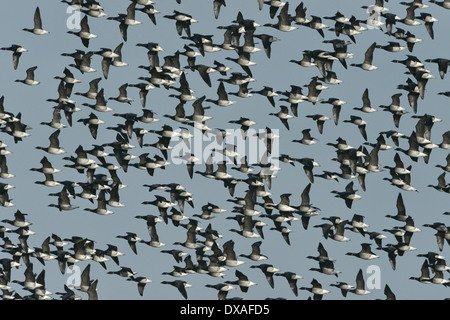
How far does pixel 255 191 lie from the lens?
3757 inches

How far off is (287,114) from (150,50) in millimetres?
9055

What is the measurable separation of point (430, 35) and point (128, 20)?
691 inches

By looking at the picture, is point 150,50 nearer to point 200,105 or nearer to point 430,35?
point 200,105

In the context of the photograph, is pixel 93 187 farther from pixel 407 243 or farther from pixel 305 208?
pixel 407 243

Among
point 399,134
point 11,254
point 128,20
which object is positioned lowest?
point 11,254

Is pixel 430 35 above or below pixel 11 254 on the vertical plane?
above
